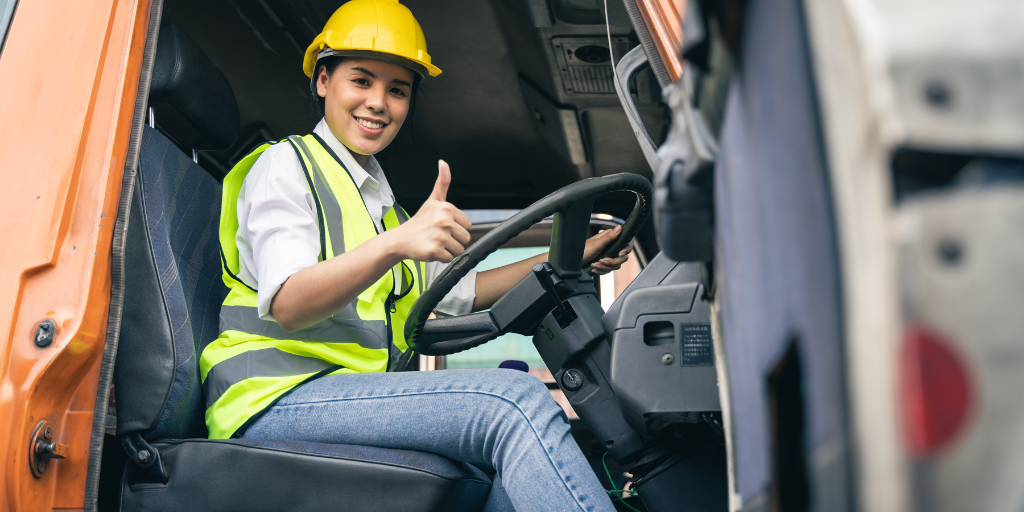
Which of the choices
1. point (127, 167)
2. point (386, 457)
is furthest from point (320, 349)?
point (127, 167)

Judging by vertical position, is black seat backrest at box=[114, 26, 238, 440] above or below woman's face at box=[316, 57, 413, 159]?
below

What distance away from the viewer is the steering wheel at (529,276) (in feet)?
4.04

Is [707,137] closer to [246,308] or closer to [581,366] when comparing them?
[581,366]

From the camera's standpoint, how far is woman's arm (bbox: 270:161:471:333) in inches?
46.0

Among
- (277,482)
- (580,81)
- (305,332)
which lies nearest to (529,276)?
(305,332)

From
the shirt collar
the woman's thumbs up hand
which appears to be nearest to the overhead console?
the shirt collar

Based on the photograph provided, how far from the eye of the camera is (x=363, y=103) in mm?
1674

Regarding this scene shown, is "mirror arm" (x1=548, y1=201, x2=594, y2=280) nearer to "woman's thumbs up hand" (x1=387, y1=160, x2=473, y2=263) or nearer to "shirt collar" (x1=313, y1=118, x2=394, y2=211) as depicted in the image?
"woman's thumbs up hand" (x1=387, y1=160, x2=473, y2=263)

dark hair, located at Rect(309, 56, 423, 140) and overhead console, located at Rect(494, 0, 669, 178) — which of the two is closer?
dark hair, located at Rect(309, 56, 423, 140)

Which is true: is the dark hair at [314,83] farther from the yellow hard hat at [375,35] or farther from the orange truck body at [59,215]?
the orange truck body at [59,215]

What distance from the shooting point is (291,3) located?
2.07m

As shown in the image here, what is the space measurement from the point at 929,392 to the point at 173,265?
1301 millimetres

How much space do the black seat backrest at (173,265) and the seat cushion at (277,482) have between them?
101 millimetres

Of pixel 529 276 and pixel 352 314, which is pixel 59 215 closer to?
pixel 352 314
